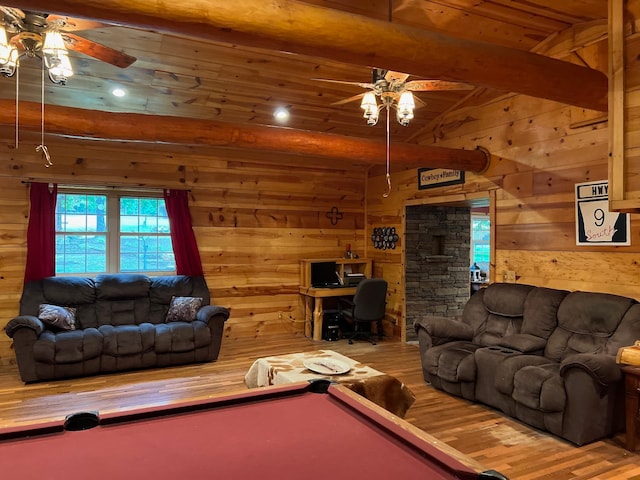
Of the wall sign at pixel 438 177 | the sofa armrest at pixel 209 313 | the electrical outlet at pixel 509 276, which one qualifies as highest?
the wall sign at pixel 438 177

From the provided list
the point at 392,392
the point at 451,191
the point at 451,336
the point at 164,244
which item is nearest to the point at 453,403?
the point at 451,336

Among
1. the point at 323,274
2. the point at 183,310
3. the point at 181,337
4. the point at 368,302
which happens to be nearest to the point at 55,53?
the point at 181,337

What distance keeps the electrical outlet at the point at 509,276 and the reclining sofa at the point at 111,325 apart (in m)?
3.26

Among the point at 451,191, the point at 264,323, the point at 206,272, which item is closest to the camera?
the point at 451,191

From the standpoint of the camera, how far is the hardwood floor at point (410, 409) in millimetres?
3004

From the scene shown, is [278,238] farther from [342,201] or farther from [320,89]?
[320,89]

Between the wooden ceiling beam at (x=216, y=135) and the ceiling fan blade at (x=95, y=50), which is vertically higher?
the ceiling fan blade at (x=95, y=50)

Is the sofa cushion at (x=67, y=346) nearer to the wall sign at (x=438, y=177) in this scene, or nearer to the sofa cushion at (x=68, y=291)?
the sofa cushion at (x=68, y=291)

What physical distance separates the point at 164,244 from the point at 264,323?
5.99 feet

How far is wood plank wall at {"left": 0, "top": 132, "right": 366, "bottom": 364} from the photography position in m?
5.43

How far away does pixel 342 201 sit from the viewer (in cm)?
739

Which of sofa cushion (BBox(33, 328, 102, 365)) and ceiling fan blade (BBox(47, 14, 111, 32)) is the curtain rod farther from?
ceiling fan blade (BBox(47, 14, 111, 32))

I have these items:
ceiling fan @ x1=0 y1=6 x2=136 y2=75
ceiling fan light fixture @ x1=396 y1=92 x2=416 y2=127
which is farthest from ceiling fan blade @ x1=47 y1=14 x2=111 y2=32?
ceiling fan light fixture @ x1=396 y1=92 x2=416 y2=127

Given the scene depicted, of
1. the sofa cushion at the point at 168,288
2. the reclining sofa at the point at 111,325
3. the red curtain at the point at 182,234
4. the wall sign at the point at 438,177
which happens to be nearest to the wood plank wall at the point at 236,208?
the red curtain at the point at 182,234
